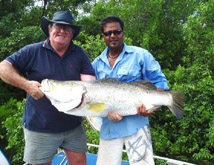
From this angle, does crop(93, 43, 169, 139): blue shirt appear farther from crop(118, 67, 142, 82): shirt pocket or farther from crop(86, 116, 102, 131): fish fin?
crop(86, 116, 102, 131): fish fin

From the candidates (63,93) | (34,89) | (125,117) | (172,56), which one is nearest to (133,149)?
(125,117)

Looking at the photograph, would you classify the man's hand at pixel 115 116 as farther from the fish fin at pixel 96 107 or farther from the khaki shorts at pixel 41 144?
the khaki shorts at pixel 41 144

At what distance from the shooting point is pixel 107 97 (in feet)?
8.55

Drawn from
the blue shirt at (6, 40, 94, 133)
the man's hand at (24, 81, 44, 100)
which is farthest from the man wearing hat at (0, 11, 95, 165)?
the man's hand at (24, 81, 44, 100)

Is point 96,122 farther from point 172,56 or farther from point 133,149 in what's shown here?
point 172,56

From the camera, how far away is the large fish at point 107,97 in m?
2.50

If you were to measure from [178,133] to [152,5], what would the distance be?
4.03m

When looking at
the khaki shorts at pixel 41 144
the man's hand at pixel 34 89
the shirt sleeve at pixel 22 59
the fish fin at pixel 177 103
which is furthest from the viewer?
the khaki shorts at pixel 41 144

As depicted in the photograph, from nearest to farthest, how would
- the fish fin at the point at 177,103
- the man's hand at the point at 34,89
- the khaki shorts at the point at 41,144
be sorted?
the man's hand at the point at 34,89, the fish fin at the point at 177,103, the khaki shorts at the point at 41,144

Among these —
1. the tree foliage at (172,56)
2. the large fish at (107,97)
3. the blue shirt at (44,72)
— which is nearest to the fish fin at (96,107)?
the large fish at (107,97)

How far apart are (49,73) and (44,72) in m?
0.06

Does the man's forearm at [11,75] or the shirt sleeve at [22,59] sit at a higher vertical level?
the shirt sleeve at [22,59]

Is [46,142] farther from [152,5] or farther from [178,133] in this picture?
[152,5]

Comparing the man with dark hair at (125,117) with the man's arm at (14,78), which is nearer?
the man's arm at (14,78)
